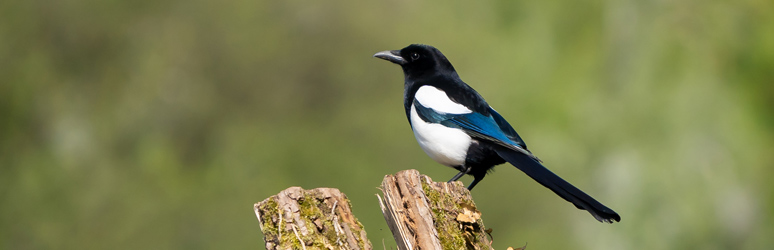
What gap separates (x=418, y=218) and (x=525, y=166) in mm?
1161

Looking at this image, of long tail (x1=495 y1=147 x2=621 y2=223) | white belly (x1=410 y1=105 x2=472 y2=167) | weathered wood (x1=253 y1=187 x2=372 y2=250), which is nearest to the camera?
weathered wood (x1=253 y1=187 x2=372 y2=250)

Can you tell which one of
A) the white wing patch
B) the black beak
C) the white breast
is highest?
the black beak

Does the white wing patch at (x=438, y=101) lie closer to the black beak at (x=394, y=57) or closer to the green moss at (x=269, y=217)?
the black beak at (x=394, y=57)

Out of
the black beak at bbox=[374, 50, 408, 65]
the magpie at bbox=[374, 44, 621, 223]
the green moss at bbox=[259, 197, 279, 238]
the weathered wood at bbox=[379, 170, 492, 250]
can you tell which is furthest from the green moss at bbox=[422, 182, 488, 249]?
the black beak at bbox=[374, 50, 408, 65]

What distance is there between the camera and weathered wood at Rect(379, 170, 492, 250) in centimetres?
253

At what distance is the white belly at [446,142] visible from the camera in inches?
153

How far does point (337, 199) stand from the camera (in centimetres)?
259

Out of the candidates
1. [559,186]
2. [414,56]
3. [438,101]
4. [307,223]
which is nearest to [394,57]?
[414,56]

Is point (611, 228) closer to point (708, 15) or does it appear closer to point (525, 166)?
point (708, 15)

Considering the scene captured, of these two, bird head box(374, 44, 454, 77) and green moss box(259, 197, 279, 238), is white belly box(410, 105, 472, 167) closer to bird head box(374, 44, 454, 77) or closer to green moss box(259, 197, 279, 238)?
bird head box(374, 44, 454, 77)

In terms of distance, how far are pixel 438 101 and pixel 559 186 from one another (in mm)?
982

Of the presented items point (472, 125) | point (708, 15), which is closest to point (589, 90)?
point (708, 15)

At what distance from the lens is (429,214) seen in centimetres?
256

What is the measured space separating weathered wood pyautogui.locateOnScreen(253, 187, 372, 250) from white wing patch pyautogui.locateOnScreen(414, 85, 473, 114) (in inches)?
59.7
